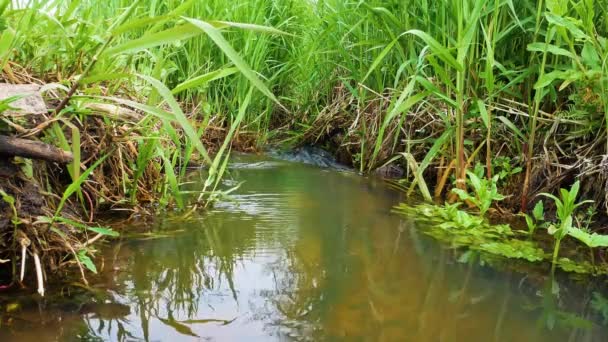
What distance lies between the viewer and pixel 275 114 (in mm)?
4613

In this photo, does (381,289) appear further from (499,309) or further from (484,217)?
(484,217)

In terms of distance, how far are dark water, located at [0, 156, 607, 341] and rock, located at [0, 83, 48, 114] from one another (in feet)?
1.32

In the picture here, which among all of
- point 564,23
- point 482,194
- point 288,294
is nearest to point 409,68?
point 482,194

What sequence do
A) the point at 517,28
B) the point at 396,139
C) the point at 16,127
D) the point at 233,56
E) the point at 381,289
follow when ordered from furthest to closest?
the point at 396,139 → the point at 517,28 → the point at 381,289 → the point at 16,127 → the point at 233,56

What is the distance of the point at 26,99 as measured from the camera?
126 centimetres

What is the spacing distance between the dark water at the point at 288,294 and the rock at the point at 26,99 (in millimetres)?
402

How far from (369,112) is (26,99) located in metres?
2.14

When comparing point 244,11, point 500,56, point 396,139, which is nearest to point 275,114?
point 244,11

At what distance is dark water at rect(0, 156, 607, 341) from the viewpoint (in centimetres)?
109

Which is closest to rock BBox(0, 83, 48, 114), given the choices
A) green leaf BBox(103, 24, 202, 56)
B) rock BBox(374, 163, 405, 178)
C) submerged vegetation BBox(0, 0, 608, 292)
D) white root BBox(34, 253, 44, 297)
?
submerged vegetation BBox(0, 0, 608, 292)

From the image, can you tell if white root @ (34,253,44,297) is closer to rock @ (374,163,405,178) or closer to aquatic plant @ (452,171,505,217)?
aquatic plant @ (452,171,505,217)

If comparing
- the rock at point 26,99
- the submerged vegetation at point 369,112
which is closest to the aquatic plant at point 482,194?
the submerged vegetation at point 369,112

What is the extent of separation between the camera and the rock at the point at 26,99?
1.22m

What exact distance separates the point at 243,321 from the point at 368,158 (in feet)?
6.64
